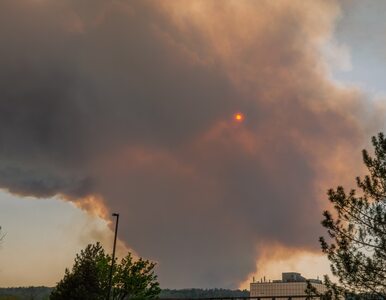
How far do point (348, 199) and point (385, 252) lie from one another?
2635 mm

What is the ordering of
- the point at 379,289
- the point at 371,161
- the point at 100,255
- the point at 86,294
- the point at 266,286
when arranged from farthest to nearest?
the point at 266,286
the point at 100,255
the point at 86,294
the point at 371,161
the point at 379,289

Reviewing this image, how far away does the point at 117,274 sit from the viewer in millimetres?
46906

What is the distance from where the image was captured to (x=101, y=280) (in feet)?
150

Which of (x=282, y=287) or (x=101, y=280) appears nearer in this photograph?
(x=101, y=280)

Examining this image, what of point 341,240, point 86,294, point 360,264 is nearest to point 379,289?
point 360,264

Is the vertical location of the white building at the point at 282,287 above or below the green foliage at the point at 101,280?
above

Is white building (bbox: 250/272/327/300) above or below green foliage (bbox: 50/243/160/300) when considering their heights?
above

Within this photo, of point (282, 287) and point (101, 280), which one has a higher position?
point (282, 287)

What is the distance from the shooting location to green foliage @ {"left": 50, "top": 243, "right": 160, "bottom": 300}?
38.4 metres

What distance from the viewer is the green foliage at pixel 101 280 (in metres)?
38.4

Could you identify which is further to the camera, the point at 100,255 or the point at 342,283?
the point at 100,255

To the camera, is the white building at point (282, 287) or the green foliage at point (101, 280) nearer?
the green foliage at point (101, 280)

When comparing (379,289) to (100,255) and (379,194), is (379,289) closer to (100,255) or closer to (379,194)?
(379,194)

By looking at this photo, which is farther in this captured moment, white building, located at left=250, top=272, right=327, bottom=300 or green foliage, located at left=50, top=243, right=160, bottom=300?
white building, located at left=250, top=272, right=327, bottom=300
